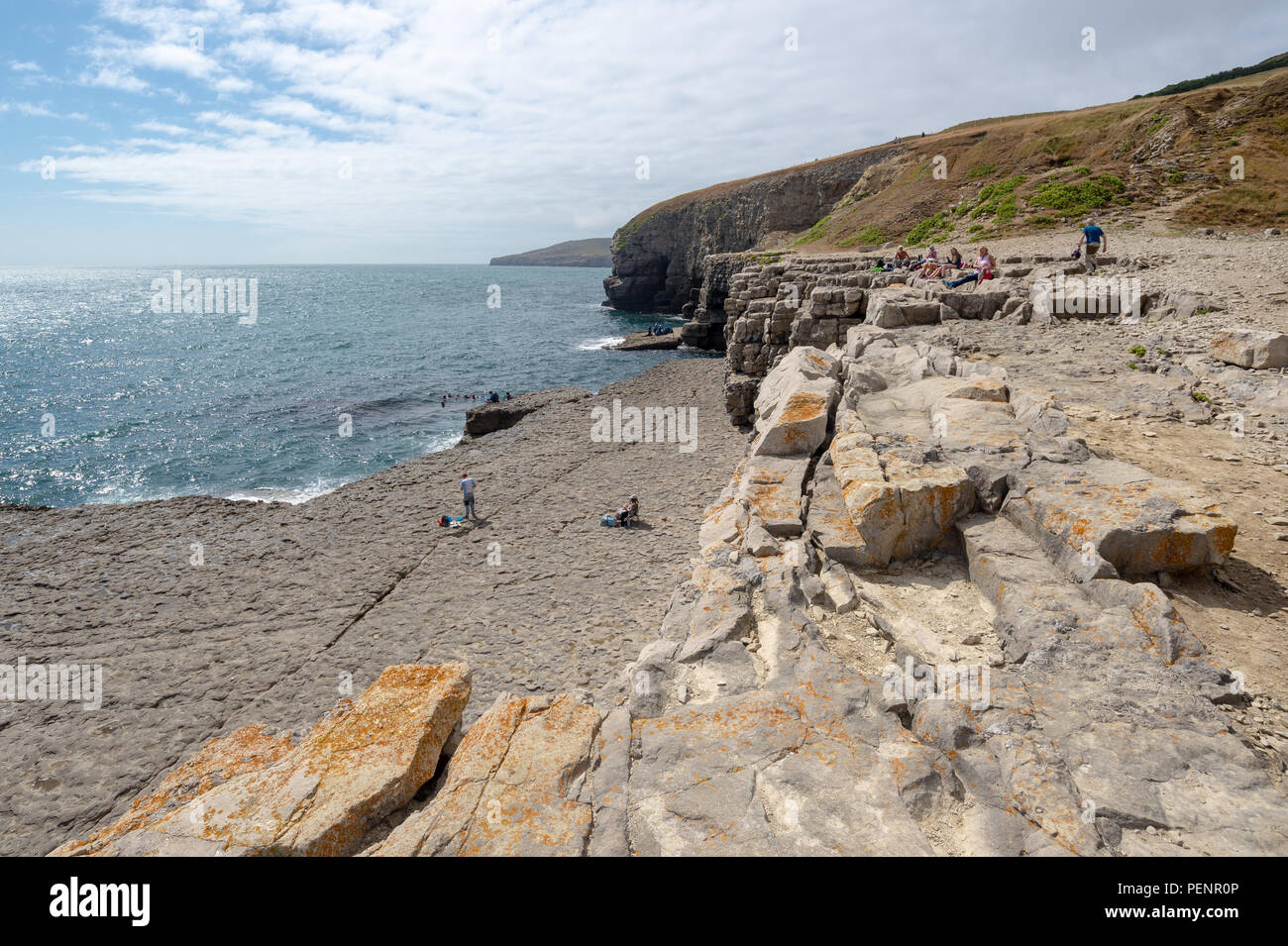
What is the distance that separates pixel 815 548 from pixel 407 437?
119ft

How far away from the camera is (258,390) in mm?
52500

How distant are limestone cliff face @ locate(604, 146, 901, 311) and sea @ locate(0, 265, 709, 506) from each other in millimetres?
9871

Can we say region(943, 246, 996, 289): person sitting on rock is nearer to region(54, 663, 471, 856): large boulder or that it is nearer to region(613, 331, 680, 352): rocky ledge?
region(54, 663, 471, 856): large boulder

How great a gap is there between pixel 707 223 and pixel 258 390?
74.6m

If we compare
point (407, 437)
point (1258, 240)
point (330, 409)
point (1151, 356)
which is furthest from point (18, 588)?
point (1258, 240)

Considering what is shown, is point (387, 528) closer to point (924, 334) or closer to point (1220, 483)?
point (924, 334)

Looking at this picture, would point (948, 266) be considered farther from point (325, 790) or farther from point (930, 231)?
point (325, 790)

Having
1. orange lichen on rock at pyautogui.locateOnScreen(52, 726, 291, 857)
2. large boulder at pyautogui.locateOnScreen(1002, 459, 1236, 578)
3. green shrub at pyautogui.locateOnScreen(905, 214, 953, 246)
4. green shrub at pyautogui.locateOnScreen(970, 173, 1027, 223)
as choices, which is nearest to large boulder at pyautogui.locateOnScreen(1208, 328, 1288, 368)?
large boulder at pyautogui.locateOnScreen(1002, 459, 1236, 578)

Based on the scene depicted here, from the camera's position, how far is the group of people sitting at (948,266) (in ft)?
65.3

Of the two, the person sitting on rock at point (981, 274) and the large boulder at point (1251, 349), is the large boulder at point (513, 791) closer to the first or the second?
the large boulder at point (1251, 349)

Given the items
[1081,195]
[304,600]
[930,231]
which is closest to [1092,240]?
[1081,195]

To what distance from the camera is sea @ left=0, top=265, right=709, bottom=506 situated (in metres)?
33.7

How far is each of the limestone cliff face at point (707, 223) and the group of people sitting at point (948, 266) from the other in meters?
59.9
